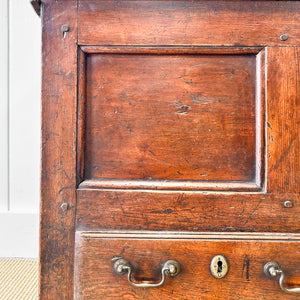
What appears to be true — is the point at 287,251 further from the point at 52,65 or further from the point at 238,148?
the point at 52,65

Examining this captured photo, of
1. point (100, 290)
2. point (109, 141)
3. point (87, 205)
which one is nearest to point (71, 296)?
point (100, 290)

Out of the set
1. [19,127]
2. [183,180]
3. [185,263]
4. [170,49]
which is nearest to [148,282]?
[185,263]

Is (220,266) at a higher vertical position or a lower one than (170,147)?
lower

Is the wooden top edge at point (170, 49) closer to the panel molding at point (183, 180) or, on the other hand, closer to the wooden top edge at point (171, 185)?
the panel molding at point (183, 180)

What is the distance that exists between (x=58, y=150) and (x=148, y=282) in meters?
0.27

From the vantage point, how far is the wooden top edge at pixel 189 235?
45cm

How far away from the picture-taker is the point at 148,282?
430mm

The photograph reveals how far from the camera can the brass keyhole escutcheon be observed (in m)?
0.44

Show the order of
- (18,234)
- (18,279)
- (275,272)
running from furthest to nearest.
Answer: (18,234) → (18,279) → (275,272)

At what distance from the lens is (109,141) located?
0.47 meters

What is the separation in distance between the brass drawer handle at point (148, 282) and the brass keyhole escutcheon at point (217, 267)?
0.20 ft

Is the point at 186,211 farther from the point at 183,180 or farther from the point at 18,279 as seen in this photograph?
the point at 18,279

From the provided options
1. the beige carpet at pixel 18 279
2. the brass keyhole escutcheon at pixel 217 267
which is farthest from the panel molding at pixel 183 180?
the beige carpet at pixel 18 279

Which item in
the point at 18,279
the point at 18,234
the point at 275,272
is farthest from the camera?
the point at 18,234
